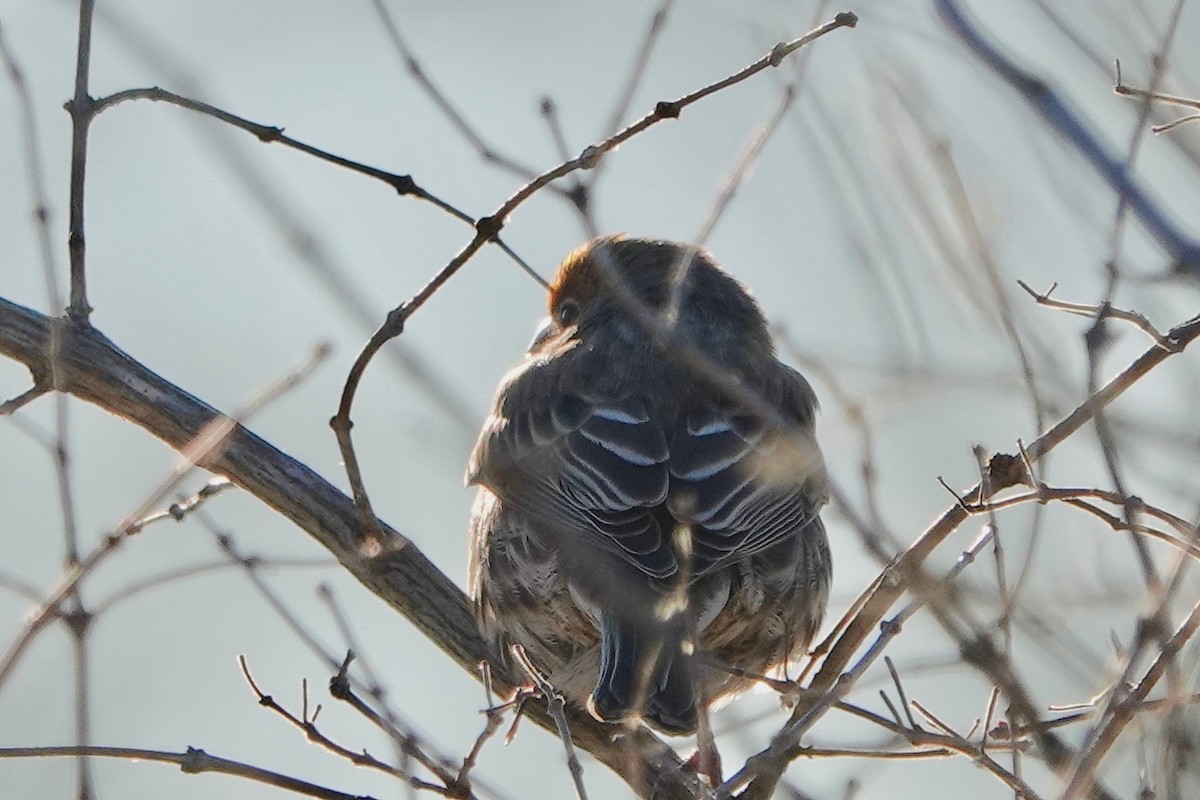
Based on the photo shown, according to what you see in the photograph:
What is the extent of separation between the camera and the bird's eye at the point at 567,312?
308 inches

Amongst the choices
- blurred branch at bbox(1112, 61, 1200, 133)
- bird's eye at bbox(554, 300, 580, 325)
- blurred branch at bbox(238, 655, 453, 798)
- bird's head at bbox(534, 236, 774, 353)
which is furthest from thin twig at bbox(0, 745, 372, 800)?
bird's eye at bbox(554, 300, 580, 325)

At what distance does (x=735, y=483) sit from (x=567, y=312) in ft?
6.85

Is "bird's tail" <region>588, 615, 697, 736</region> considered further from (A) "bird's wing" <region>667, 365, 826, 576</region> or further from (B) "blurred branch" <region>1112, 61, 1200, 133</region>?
(B) "blurred branch" <region>1112, 61, 1200, 133</region>

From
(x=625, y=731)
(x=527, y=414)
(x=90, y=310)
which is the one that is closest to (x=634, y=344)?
(x=527, y=414)

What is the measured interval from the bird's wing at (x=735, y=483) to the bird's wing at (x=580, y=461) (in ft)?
0.30

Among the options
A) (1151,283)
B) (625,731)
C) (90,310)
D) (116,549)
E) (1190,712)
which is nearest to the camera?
(1190,712)

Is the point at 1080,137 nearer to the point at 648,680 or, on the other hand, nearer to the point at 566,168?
the point at 566,168

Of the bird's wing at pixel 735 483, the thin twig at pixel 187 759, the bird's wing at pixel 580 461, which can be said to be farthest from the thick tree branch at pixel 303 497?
the thin twig at pixel 187 759

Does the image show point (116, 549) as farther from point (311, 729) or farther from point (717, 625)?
point (717, 625)

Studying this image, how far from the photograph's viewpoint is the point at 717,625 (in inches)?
236

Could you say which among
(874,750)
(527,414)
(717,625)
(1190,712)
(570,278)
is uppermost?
(570,278)

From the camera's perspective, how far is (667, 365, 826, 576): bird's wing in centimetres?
577

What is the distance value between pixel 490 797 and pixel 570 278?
162 inches

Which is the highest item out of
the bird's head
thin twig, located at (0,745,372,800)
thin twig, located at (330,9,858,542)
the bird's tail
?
the bird's head
